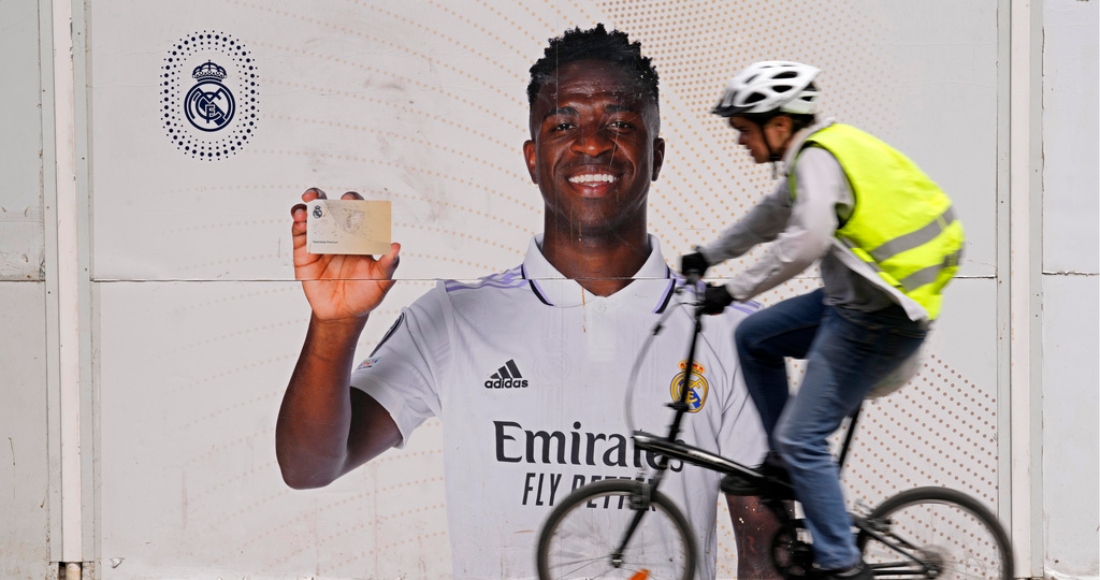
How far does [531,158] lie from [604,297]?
→ 2.64 feet

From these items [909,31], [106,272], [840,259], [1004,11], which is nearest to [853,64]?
[909,31]

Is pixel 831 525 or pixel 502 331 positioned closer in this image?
pixel 831 525

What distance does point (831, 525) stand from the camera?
12.4 feet

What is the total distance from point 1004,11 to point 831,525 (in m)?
2.90

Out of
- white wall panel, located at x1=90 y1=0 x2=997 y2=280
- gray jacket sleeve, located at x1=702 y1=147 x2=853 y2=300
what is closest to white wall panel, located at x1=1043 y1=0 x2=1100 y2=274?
white wall panel, located at x1=90 y1=0 x2=997 y2=280

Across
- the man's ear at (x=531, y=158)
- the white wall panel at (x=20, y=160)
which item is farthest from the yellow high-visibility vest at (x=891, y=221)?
the white wall panel at (x=20, y=160)

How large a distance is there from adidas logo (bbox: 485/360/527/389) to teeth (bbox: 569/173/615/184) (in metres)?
0.98

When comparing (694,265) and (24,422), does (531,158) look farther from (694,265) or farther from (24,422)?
(24,422)

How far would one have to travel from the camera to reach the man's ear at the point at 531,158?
5250 mm

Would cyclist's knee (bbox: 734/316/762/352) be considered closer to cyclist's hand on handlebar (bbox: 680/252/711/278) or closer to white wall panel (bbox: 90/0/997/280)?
cyclist's hand on handlebar (bbox: 680/252/711/278)

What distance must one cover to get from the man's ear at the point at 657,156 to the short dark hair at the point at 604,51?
0.21 m

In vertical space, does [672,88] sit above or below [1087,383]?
above

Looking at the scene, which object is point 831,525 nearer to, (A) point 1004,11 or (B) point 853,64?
(B) point 853,64

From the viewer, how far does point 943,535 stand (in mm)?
4129
